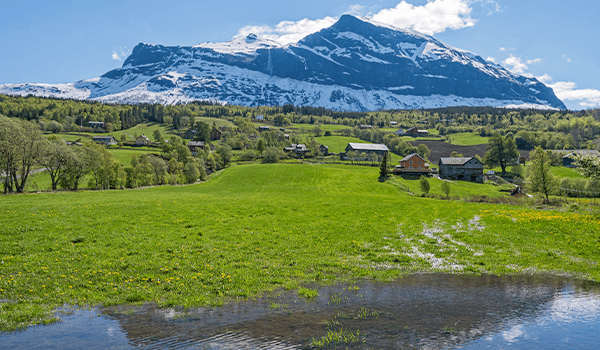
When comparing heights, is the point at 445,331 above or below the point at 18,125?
below

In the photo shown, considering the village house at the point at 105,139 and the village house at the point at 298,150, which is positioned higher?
the village house at the point at 105,139

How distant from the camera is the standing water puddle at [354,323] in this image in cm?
996

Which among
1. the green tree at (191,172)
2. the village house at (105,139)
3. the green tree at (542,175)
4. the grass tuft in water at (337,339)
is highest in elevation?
the village house at (105,139)

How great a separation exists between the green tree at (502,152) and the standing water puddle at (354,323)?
5227 inches

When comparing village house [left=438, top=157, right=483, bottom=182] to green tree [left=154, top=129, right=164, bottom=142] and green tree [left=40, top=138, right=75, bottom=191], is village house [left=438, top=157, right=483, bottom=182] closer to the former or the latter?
green tree [left=40, top=138, right=75, bottom=191]

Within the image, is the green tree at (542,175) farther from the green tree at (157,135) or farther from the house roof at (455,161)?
the green tree at (157,135)

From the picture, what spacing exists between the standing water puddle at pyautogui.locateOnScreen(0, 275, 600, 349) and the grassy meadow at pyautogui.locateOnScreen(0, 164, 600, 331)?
4.15ft

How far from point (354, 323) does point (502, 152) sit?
5629 inches

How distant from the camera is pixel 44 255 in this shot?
16.8m

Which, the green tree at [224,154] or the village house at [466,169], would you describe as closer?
the village house at [466,169]

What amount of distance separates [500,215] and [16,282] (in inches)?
1575

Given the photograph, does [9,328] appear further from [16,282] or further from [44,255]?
[44,255]

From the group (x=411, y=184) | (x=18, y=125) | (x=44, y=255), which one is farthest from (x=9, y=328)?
(x=411, y=184)

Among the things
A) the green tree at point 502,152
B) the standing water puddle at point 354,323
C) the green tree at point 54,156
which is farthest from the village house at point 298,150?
the standing water puddle at point 354,323
